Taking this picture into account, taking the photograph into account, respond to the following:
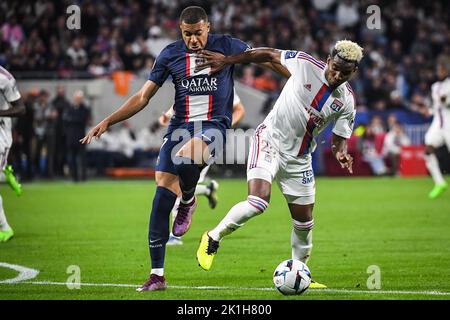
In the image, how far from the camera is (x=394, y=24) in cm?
3431

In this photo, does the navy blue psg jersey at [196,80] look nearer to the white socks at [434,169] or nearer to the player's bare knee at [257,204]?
the player's bare knee at [257,204]

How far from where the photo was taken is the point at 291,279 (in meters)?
8.47

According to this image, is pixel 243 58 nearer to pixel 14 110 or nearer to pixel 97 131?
pixel 97 131

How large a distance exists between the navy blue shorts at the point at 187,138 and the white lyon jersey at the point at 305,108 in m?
0.54

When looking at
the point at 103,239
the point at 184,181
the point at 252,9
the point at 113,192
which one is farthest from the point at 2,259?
the point at 252,9

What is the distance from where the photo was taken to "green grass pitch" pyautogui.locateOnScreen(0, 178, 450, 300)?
29.5 ft

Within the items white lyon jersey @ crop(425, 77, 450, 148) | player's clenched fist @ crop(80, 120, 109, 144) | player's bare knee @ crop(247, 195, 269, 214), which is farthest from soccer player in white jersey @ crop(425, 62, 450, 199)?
player's clenched fist @ crop(80, 120, 109, 144)

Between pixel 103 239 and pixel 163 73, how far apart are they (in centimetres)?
521

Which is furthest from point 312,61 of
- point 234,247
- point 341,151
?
point 234,247

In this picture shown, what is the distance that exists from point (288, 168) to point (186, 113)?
1.19 m

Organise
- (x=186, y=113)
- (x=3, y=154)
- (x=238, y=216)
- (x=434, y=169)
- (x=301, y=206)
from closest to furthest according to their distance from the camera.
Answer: (x=238, y=216)
(x=301, y=206)
(x=186, y=113)
(x=3, y=154)
(x=434, y=169)

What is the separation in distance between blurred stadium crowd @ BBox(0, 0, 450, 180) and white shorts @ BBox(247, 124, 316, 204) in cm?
1842

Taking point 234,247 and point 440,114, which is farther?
point 440,114
